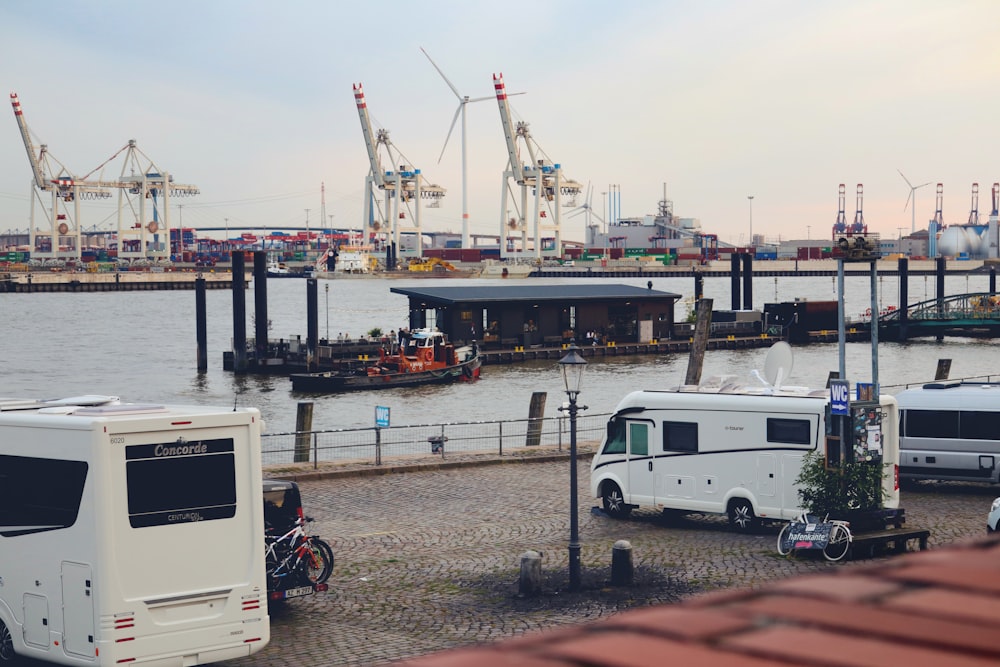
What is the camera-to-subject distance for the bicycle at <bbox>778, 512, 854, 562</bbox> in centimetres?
1592

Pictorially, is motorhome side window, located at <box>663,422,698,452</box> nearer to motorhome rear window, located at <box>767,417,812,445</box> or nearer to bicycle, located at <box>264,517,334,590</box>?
motorhome rear window, located at <box>767,417,812,445</box>

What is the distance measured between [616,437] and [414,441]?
7.54m

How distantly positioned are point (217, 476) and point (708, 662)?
32.6ft

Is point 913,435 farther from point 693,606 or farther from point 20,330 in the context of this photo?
point 20,330

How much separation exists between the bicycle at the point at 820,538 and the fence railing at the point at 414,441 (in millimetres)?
5322

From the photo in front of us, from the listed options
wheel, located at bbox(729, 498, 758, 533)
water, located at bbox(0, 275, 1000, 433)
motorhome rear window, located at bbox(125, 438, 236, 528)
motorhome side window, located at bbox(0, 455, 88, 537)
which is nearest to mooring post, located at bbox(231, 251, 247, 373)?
water, located at bbox(0, 275, 1000, 433)

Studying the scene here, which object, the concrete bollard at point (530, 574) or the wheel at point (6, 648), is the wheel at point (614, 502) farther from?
the wheel at point (6, 648)

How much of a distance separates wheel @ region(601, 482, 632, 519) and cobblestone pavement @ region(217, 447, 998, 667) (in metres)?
0.17

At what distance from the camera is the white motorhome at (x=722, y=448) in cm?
1767

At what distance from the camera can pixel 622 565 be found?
589 inches

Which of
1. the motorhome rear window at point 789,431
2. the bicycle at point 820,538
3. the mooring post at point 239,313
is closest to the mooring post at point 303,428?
the motorhome rear window at point 789,431

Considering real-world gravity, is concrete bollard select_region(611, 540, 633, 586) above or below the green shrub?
below

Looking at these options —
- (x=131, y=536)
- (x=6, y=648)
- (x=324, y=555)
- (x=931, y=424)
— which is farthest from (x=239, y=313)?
(x=131, y=536)

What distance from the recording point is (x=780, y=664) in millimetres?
1884
